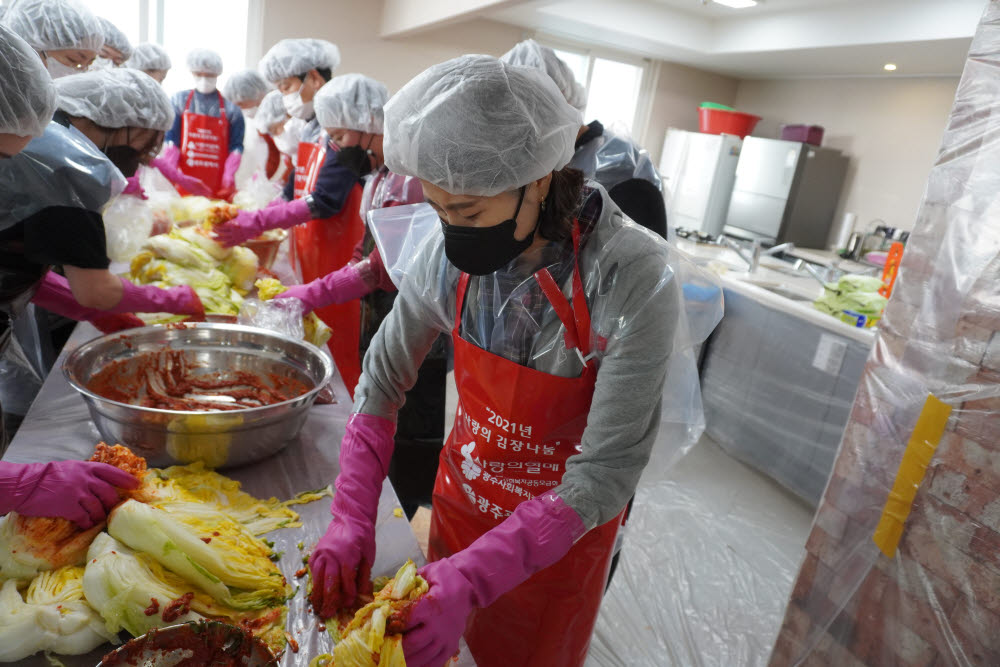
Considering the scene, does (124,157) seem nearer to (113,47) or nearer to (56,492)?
(56,492)

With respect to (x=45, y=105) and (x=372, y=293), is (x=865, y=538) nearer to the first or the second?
(x=372, y=293)

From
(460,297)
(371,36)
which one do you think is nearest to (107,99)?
(460,297)

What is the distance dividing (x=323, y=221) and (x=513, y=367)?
2406 mm

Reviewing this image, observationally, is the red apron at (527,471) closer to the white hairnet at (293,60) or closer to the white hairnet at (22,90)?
the white hairnet at (22,90)

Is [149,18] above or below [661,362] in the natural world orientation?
above

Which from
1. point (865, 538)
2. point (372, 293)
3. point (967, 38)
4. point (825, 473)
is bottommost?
point (825, 473)

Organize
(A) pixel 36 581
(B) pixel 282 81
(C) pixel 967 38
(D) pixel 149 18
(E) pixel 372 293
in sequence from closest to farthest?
(A) pixel 36 581
(E) pixel 372 293
(B) pixel 282 81
(C) pixel 967 38
(D) pixel 149 18

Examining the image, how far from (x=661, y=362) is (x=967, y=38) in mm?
5279

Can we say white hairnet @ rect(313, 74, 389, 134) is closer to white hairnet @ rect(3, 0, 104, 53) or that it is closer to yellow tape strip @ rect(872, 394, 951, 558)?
white hairnet @ rect(3, 0, 104, 53)

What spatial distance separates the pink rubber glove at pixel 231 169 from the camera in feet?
17.3

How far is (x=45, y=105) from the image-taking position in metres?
1.42

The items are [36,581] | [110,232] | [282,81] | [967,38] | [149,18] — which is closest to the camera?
[36,581]

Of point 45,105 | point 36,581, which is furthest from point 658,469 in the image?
point 45,105

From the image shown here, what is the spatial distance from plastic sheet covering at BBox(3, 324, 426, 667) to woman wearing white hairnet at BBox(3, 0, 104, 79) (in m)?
1.91
